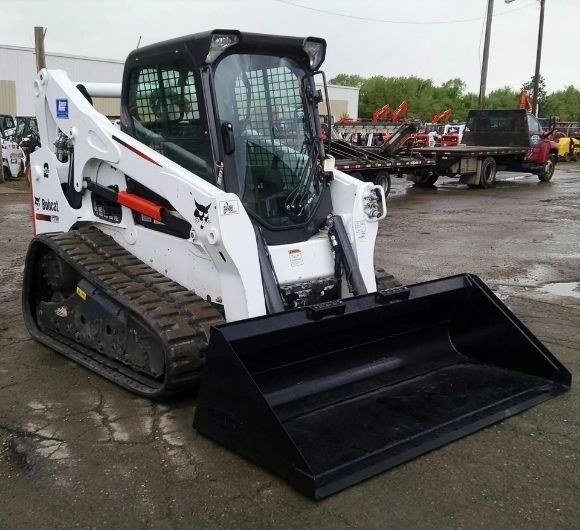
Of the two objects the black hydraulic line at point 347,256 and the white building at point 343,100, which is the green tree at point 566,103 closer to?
the white building at point 343,100

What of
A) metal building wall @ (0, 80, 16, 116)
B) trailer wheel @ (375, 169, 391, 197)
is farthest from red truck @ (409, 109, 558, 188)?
metal building wall @ (0, 80, 16, 116)

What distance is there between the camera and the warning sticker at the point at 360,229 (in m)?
4.97

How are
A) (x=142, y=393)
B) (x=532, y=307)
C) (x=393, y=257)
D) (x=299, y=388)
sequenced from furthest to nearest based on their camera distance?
1. (x=393, y=257)
2. (x=532, y=307)
3. (x=142, y=393)
4. (x=299, y=388)

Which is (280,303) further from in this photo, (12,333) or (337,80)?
(337,80)

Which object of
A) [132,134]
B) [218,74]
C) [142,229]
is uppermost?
[218,74]

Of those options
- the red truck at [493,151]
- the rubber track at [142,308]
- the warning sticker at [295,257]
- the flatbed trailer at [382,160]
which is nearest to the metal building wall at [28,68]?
the red truck at [493,151]

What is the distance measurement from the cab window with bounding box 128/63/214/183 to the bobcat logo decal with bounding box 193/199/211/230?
0.39 m

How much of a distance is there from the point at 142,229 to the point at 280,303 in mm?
1280

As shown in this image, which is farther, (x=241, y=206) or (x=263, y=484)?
(x=241, y=206)

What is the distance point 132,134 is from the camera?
207 inches

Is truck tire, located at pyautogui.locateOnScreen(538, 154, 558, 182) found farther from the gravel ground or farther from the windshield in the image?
the windshield

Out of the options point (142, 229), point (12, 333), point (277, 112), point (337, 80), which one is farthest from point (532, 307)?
point (337, 80)

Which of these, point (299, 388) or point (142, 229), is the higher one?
point (142, 229)

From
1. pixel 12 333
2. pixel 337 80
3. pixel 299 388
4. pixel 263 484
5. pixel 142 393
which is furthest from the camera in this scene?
pixel 337 80
